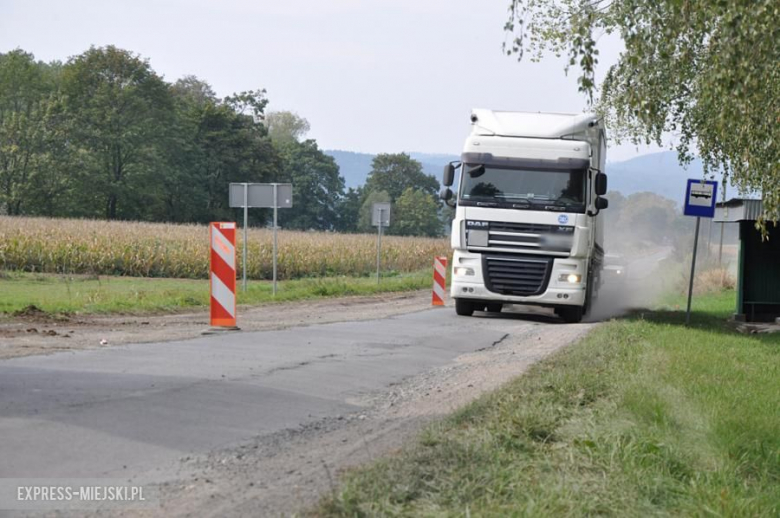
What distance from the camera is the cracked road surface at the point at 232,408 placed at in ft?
19.7

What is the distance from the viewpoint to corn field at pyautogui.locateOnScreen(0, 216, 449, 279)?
35.3 meters

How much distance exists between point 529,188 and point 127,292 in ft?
36.5

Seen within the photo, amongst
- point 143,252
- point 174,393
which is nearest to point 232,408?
point 174,393

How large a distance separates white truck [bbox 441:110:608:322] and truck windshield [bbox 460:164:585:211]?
2 cm

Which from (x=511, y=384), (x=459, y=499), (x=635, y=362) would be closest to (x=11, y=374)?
(x=511, y=384)

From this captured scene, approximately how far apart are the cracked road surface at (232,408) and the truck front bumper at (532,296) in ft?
18.2

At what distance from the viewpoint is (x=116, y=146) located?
7650 cm

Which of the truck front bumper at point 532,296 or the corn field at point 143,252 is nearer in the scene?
the truck front bumper at point 532,296

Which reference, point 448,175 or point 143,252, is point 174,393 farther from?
point 143,252

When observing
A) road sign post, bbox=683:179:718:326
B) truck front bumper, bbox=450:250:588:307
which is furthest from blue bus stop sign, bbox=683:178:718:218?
truck front bumper, bbox=450:250:588:307

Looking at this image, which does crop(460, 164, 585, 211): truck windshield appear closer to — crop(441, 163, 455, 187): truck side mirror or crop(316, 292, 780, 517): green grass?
crop(441, 163, 455, 187): truck side mirror

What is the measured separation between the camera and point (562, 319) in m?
22.0

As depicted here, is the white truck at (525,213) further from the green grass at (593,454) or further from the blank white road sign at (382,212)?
the blank white road sign at (382,212)

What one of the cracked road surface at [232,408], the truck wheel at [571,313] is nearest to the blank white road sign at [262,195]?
the truck wheel at [571,313]
